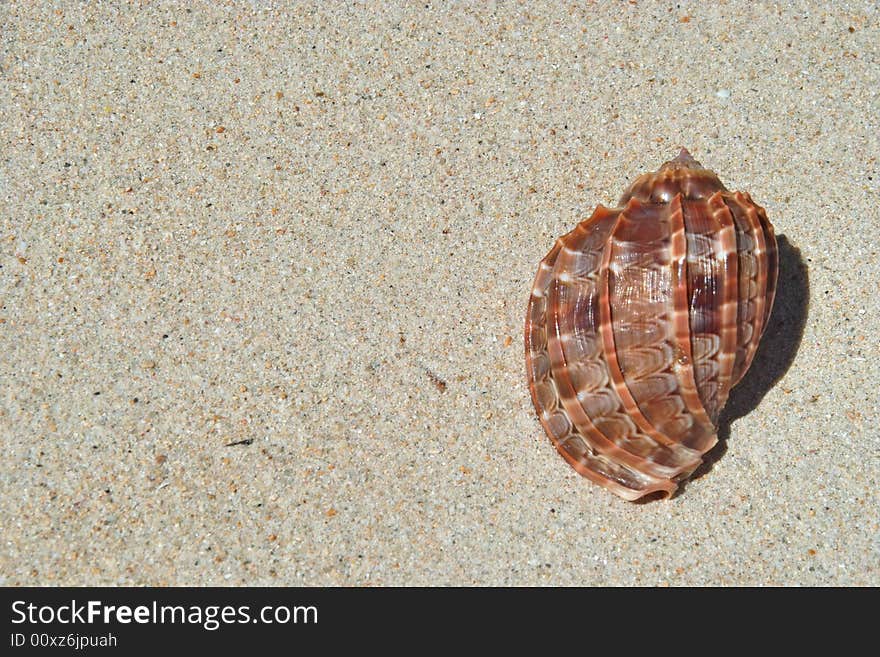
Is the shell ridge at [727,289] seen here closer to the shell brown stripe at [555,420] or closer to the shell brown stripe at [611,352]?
the shell brown stripe at [611,352]

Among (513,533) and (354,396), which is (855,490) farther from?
(354,396)

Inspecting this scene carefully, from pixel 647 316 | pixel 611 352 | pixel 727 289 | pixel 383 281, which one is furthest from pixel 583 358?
pixel 383 281

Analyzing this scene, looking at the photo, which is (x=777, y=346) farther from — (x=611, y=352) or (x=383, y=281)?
(x=383, y=281)

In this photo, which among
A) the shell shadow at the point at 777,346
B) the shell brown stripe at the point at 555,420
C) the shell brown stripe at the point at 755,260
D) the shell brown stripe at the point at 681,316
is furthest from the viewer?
the shell shadow at the point at 777,346

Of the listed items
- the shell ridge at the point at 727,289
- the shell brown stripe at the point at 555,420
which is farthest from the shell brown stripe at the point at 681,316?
the shell brown stripe at the point at 555,420

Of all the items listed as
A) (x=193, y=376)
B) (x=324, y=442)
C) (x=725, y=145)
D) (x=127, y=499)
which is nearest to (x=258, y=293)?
(x=193, y=376)
